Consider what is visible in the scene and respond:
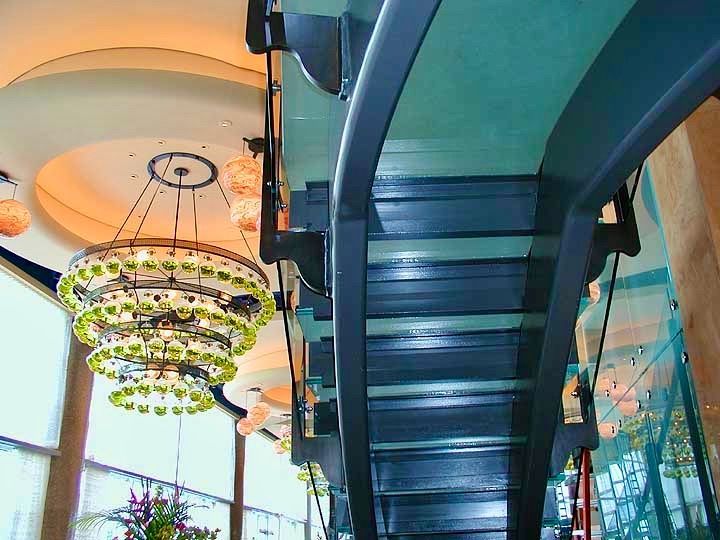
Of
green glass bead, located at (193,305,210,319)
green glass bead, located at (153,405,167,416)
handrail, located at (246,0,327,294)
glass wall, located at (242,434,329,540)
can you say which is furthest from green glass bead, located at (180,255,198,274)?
glass wall, located at (242,434,329,540)

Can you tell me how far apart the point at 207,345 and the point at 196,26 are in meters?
2.96

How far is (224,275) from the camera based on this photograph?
Result: 5926 mm

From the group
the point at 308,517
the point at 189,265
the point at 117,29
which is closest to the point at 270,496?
the point at 308,517

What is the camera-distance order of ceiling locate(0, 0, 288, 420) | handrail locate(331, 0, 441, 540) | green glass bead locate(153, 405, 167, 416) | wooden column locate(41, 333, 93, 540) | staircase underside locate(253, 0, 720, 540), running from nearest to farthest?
handrail locate(331, 0, 441, 540) → staircase underside locate(253, 0, 720, 540) → ceiling locate(0, 0, 288, 420) → green glass bead locate(153, 405, 167, 416) → wooden column locate(41, 333, 93, 540)

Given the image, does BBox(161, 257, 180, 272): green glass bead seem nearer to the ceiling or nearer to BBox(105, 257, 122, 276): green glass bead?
BBox(105, 257, 122, 276): green glass bead

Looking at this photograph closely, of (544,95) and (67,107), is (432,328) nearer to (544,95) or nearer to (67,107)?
(544,95)

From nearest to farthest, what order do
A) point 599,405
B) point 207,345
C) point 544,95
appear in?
point 544,95 < point 599,405 < point 207,345

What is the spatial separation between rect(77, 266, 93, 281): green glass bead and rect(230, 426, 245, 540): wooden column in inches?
451

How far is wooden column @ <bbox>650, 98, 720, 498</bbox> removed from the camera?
3557mm

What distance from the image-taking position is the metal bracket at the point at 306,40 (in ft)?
7.93

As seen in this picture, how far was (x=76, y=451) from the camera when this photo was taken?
9.54 meters

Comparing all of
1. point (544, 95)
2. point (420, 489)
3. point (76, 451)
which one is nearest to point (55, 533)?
point (76, 451)

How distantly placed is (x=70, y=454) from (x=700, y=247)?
28.1ft

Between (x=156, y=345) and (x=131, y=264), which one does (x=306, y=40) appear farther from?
(x=156, y=345)
